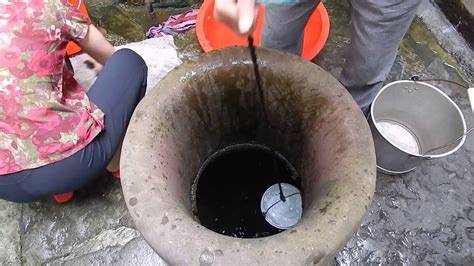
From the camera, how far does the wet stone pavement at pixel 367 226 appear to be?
1917mm

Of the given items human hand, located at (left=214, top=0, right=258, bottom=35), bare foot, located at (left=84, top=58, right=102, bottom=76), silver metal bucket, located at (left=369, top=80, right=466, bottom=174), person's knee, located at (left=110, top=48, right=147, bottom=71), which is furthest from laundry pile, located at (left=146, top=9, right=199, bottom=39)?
human hand, located at (left=214, top=0, right=258, bottom=35)

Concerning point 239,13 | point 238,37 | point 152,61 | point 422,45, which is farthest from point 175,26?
point 239,13

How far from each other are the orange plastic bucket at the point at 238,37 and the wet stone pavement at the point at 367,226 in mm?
719

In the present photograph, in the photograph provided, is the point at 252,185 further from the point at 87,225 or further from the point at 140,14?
the point at 140,14

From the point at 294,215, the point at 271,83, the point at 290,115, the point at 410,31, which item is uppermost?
the point at 271,83

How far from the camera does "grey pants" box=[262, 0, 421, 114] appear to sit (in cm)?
163

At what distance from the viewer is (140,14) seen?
298 cm

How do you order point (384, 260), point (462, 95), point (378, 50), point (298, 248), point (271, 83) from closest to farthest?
1. point (298, 248)
2. point (271, 83)
3. point (378, 50)
4. point (384, 260)
5. point (462, 95)

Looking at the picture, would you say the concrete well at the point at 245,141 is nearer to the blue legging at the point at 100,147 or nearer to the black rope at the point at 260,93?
the black rope at the point at 260,93

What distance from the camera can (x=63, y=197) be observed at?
2014mm

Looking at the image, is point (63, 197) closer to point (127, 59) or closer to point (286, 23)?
point (127, 59)

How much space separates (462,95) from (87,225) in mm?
1942

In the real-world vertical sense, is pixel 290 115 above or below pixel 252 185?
above

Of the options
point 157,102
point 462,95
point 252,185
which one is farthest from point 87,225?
point 462,95
